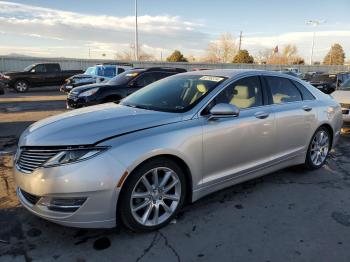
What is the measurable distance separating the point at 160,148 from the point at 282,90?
2447 mm

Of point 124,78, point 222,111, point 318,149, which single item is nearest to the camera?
point 222,111

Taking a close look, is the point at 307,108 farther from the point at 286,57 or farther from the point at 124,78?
the point at 286,57

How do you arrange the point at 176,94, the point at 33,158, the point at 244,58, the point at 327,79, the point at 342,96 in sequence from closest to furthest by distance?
the point at 33,158 → the point at 176,94 → the point at 342,96 → the point at 327,79 → the point at 244,58

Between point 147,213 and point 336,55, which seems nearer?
point 147,213

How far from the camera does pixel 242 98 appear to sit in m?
4.41

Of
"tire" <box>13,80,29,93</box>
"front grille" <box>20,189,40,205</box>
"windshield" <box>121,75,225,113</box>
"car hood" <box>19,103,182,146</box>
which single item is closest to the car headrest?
"windshield" <box>121,75,225,113</box>

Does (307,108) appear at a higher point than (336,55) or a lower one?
lower

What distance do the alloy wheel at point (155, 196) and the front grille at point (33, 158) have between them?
0.84 m

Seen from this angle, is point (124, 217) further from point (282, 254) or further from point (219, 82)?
point (219, 82)

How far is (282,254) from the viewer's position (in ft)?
10.4

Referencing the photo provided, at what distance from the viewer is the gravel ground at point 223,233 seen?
3137mm

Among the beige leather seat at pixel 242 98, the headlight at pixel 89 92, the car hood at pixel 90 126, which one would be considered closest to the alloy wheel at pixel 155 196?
the car hood at pixel 90 126

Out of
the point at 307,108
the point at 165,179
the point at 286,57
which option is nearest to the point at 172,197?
the point at 165,179

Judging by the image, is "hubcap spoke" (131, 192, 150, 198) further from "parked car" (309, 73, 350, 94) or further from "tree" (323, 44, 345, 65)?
"tree" (323, 44, 345, 65)
